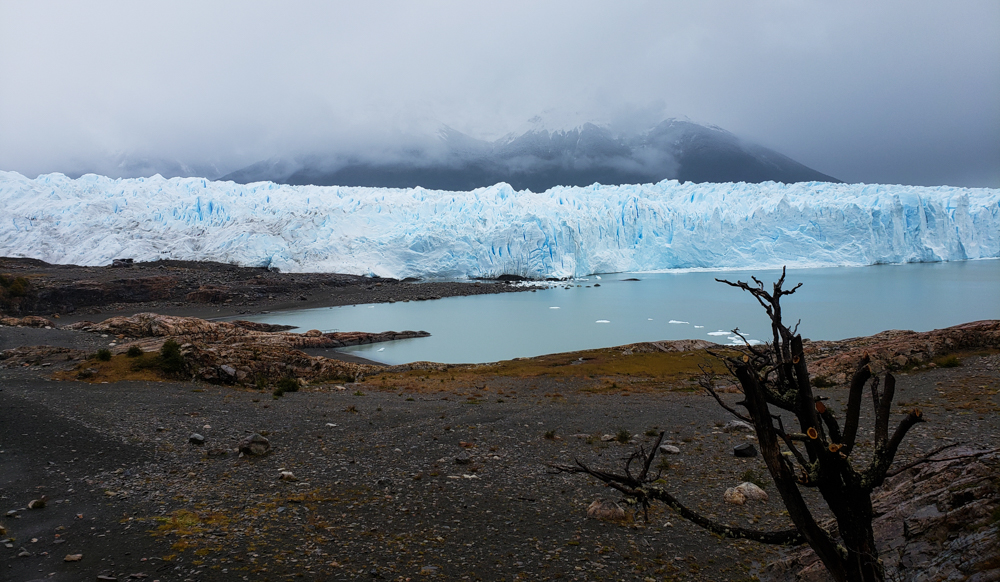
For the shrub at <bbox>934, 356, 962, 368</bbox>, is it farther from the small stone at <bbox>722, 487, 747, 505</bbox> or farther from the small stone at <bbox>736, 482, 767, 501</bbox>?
the small stone at <bbox>722, 487, 747, 505</bbox>

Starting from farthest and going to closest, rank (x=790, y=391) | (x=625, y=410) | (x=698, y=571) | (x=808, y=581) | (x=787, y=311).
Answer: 1. (x=787, y=311)
2. (x=625, y=410)
3. (x=698, y=571)
4. (x=808, y=581)
5. (x=790, y=391)

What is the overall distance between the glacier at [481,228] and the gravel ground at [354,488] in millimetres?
45782

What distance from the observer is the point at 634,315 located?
110 ft

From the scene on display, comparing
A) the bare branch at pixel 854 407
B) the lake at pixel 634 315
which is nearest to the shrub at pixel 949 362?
the lake at pixel 634 315

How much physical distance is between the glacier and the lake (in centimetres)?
771

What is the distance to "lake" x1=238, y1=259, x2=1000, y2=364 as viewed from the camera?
2531 cm

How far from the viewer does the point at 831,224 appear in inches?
2216

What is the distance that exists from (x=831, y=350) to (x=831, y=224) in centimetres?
4831

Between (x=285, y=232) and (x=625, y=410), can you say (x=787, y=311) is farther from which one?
(x=285, y=232)

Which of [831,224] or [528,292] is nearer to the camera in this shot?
[528,292]

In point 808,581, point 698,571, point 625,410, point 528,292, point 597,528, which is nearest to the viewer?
point 808,581

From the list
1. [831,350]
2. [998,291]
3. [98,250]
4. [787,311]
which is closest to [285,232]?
[98,250]

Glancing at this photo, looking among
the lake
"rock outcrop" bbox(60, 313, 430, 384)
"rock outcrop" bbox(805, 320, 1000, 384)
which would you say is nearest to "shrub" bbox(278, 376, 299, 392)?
"rock outcrop" bbox(60, 313, 430, 384)

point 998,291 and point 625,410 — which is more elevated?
point 998,291
